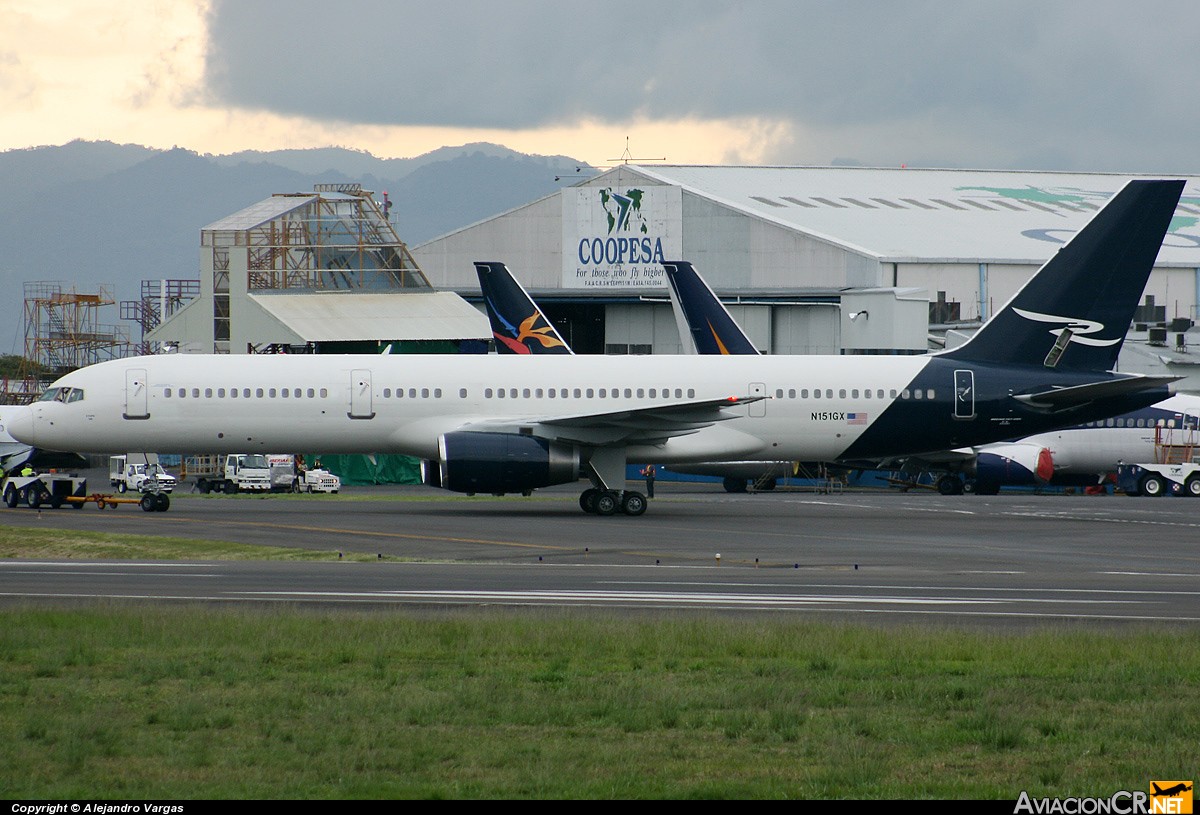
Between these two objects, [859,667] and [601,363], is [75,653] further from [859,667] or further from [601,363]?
[601,363]

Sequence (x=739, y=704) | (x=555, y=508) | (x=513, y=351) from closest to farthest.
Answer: (x=739, y=704), (x=555, y=508), (x=513, y=351)

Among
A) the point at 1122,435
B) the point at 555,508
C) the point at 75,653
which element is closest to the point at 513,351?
the point at 555,508

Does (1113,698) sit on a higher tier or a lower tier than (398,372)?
lower

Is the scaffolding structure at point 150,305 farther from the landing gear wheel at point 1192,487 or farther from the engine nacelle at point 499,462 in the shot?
the landing gear wheel at point 1192,487

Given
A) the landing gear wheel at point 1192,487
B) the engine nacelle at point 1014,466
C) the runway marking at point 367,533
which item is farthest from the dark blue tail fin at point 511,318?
the landing gear wheel at point 1192,487

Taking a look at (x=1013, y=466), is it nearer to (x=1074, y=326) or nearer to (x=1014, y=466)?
(x=1014, y=466)

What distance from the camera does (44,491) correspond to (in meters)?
37.2

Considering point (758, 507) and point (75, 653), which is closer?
point (75, 653)

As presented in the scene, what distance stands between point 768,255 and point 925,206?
596 inches

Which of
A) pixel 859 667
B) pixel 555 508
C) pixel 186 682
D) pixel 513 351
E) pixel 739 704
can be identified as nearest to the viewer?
pixel 739 704

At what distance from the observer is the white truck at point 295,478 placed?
193 feet

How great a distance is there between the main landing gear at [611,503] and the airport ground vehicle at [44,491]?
531 inches

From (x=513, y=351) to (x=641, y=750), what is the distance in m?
44.4

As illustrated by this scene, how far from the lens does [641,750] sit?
382 inches
